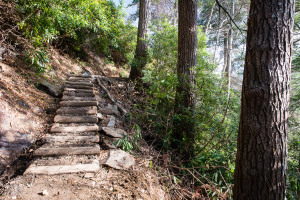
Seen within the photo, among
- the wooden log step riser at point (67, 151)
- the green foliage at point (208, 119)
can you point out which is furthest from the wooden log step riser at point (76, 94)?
the wooden log step riser at point (67, 151)

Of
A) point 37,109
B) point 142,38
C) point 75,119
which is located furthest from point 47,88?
point 142,38

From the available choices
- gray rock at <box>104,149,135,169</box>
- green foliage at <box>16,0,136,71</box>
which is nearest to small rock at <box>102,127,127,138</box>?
gray rock at <box>104,149,135,169</box>

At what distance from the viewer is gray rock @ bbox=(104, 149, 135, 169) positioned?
2.06 meters

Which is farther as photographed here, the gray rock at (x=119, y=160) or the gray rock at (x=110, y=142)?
the gray rock at (x=110, y=142)

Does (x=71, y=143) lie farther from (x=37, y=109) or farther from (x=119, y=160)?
(x=37, y=109)

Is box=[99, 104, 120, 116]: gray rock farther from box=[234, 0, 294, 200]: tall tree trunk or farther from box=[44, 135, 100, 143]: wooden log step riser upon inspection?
box=[234, 0, 294, 200]: tall tree trunk

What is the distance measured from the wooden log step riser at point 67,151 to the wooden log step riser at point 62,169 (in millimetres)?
243

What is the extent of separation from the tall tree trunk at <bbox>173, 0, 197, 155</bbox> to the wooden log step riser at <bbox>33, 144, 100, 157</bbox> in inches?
67.9

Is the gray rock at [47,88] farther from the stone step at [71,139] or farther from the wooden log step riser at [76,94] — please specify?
the stone step at [71,139]

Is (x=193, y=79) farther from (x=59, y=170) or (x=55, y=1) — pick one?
(x=55, y=1)

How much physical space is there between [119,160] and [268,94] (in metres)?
1.98

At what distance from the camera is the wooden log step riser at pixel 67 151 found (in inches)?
81.0

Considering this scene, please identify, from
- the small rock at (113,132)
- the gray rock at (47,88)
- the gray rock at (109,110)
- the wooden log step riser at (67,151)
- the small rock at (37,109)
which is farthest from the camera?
the gray rock at (47,88)

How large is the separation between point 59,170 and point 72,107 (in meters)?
1.81
